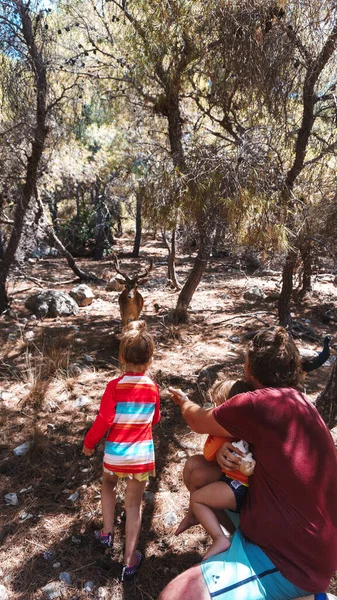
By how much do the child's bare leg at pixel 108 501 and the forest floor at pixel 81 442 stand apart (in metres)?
0.17

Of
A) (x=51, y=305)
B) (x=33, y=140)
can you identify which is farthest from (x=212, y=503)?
(x=33, y=140)

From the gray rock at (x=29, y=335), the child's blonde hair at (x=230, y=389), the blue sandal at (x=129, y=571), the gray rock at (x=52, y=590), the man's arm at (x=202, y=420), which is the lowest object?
the gray rock at (x=52, y=590)

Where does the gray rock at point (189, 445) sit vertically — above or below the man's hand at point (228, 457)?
below

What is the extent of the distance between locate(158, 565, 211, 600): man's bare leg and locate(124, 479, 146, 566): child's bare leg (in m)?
0.62

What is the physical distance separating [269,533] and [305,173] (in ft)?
15.7

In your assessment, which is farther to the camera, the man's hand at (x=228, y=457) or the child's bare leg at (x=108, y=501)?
the child's bare leg at (x=108, y=501)

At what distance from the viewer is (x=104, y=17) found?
6242 mm

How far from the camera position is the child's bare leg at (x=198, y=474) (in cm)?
221

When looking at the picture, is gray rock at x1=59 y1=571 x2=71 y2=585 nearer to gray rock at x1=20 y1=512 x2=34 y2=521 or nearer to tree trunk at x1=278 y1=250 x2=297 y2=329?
gray rock at x1=20 y1=512 x2=34 y2=521

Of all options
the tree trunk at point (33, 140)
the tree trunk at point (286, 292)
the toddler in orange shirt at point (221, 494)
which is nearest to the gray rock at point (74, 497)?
the toddler in orange shirt at point (221, 494)

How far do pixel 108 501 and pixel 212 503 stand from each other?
2.25 feet

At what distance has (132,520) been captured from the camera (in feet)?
7.54

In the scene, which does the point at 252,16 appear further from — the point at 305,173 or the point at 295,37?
the point at 305,173

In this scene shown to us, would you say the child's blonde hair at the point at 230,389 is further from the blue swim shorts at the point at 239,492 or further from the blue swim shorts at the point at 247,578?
the blue swim shorts at the point at 247,578
